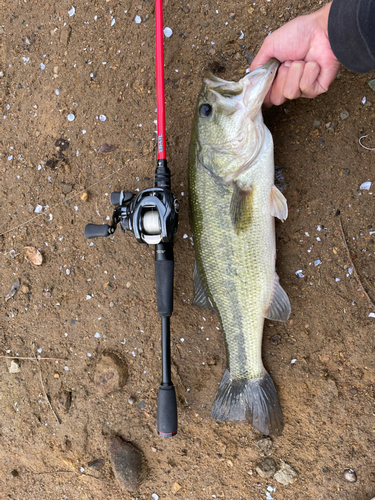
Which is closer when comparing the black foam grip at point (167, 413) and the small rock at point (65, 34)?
the black foam grip at point (167, 413)

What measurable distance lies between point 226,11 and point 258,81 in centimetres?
82

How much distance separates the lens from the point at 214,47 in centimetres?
229

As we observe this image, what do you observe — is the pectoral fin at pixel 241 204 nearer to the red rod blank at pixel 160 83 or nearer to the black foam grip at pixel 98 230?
the red rod blank at pixel 160 83

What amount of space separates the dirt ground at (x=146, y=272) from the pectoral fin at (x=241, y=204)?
0.42 meters

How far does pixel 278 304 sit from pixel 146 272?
1014 mm

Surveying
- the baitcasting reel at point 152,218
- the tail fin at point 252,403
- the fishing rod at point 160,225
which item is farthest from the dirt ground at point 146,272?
the baitcasting reel at point 152,218

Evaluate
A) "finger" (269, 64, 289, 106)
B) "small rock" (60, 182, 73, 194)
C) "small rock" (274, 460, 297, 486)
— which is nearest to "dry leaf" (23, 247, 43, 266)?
"small rock" (60, 182, 73, 194)

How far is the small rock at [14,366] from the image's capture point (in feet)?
9.14

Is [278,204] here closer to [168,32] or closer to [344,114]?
[344,114]

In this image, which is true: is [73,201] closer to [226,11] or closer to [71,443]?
[226,11]

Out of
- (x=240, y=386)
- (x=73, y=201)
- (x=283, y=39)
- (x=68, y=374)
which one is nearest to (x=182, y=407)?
(x=240, y=386)

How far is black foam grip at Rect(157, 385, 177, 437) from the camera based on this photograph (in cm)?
202

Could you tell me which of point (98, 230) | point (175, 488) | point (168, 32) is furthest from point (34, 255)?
point (175, 488)

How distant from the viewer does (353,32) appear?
1564mm
